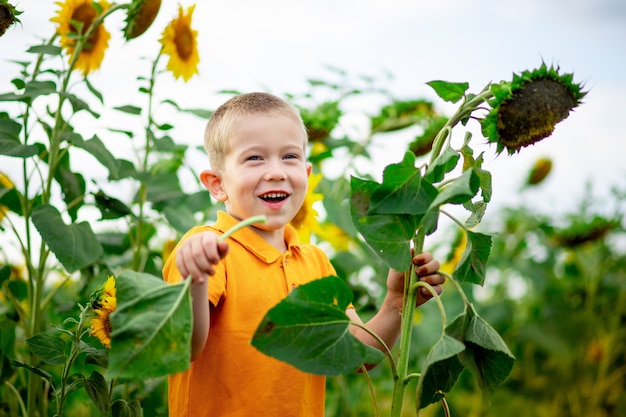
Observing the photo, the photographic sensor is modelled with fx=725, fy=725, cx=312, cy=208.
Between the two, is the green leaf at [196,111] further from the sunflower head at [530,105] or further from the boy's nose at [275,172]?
the sunflower head at [530,105]

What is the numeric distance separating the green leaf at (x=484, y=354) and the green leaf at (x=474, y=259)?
2.2 inches

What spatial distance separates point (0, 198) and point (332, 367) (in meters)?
1.05

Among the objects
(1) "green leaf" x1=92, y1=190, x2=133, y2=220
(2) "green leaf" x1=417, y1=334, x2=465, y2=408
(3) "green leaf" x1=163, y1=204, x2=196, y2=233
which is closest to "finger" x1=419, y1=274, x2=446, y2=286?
(2) "green leaf" x1=417, y1=334, x2=465, y2=408

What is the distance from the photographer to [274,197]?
1150mm

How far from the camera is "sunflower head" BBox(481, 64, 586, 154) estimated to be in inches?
35.1

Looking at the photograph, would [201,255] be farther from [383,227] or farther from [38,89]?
[38,89]

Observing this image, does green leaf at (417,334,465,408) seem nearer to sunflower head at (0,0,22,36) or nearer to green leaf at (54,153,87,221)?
sunflower head at (0,0,22,36)

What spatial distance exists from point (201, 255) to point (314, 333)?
0.17m

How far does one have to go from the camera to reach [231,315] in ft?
3.58

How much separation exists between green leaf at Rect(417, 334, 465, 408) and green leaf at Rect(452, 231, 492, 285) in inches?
3.9

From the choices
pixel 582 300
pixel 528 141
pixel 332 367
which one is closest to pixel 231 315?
pixel 332 367

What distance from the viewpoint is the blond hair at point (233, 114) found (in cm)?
119

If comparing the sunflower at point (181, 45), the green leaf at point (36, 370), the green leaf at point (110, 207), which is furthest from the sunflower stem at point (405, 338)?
the sunflower at point (181, 45)

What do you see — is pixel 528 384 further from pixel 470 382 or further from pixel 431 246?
pixel 431 246
